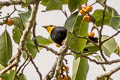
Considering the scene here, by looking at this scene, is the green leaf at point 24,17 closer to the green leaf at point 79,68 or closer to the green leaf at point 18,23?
the green leaf at point 18,23

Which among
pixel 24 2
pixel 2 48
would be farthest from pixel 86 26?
pixel 2 48

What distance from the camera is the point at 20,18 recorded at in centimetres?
119

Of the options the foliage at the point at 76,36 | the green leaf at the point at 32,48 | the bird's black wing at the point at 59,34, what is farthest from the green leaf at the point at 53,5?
the green leaf at the point at 32,48

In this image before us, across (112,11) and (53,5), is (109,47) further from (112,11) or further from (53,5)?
(53,5)

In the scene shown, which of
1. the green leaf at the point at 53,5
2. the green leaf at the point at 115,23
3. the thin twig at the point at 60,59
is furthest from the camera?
the thin twig at the point at 60,59

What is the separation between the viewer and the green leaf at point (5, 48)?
1.23 m

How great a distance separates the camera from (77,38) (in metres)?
1.08

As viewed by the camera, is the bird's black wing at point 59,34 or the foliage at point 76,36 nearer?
the foliage at point 76,36

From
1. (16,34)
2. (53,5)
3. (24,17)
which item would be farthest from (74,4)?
(16,34)

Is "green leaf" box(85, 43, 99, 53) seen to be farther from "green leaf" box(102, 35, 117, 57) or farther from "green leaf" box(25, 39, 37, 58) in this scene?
"green leaf" box(25, 39, 37, 58)

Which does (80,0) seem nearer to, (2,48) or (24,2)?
(24,2)

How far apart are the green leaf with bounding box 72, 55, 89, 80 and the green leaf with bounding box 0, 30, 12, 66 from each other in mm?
243

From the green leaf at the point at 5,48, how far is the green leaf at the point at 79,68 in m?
0.24

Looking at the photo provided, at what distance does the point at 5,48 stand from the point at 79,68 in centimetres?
29
